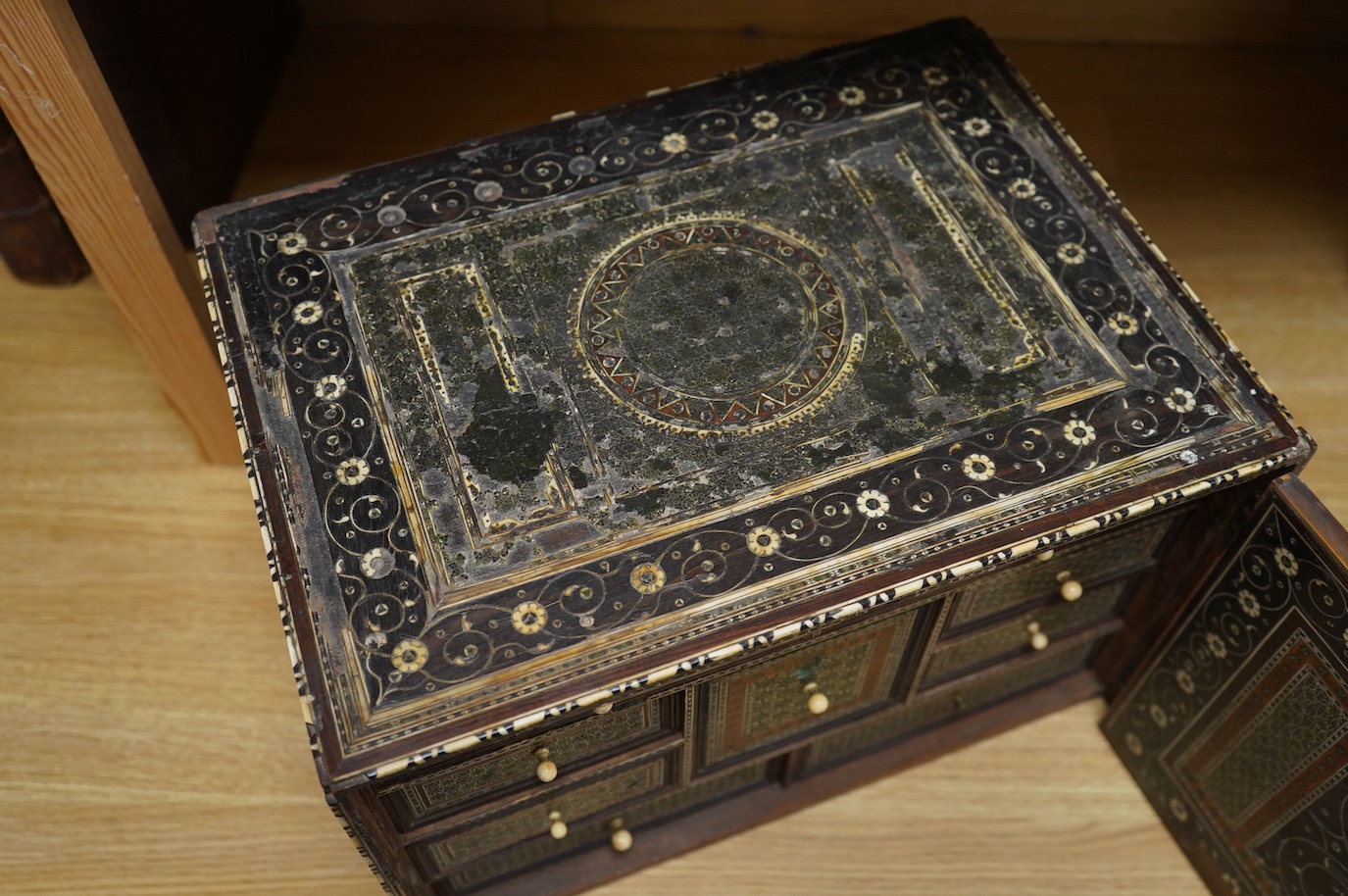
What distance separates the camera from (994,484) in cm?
127

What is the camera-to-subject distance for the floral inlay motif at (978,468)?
1.27 meters

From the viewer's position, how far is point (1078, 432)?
1301 millimetres

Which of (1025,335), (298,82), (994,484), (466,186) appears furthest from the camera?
(298,82)

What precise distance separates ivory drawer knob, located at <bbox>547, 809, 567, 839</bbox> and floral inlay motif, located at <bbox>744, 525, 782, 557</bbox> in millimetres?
415

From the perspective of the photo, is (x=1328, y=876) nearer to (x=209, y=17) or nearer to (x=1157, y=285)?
(x=1157, y=285)

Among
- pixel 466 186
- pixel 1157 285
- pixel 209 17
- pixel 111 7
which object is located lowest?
pixel 1157 285

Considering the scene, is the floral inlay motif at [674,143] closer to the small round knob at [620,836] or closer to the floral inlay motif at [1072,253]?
the floral inlay motif at [1072,253]

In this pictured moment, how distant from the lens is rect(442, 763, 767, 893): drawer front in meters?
1.49

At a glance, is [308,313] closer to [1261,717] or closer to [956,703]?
[956,703]

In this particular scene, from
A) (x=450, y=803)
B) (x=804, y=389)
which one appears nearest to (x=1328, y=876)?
(x=804, y=389)

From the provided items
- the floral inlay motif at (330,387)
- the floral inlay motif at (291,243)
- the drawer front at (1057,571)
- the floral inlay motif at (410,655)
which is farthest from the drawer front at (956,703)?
the floral inlay motif at (291,243)

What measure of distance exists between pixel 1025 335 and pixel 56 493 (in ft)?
4.51

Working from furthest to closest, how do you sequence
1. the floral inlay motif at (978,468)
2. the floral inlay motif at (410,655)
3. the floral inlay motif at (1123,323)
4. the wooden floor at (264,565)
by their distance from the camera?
the wooden floor at (264,565), the floral inlay motif at (1123,323), the floral inlay motif at (978,468), the floral inlay motif at (410,655)

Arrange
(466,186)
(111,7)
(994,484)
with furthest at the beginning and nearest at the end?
(111,7) < (466,186) < (994,484)
